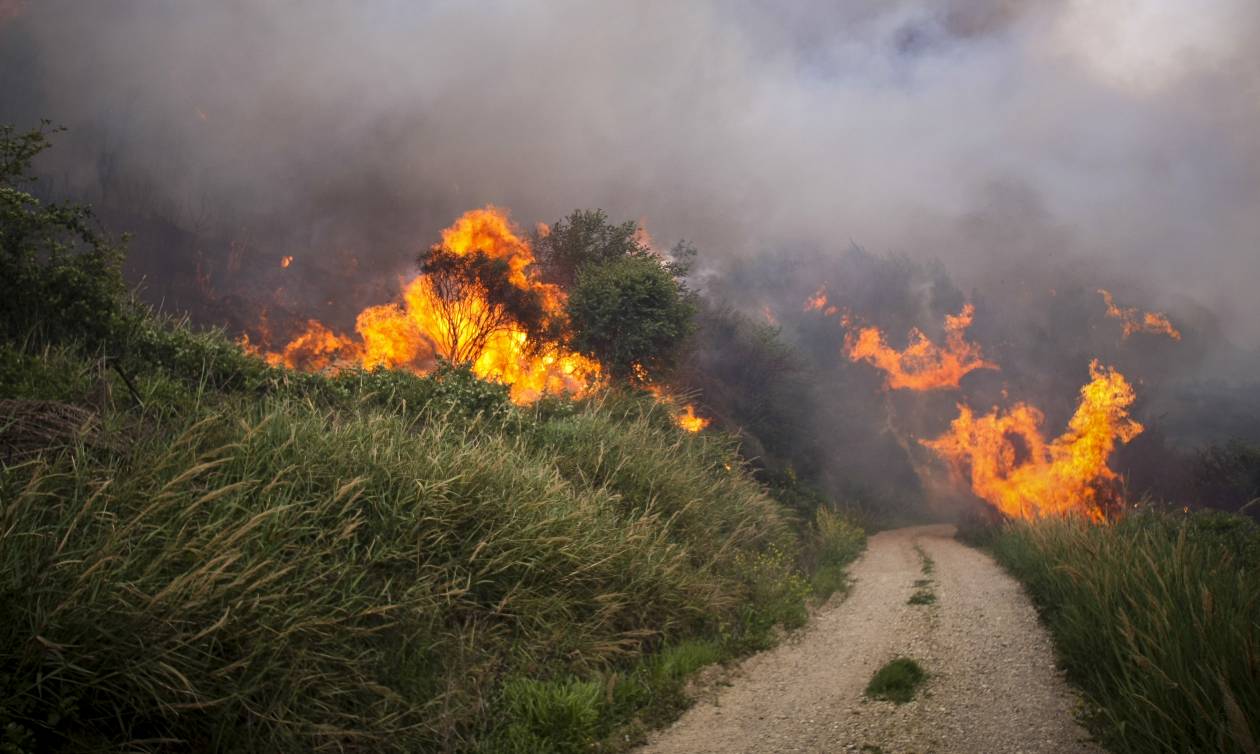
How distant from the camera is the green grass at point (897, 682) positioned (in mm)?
6535

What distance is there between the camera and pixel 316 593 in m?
5.12

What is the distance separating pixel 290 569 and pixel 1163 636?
6.86 meters

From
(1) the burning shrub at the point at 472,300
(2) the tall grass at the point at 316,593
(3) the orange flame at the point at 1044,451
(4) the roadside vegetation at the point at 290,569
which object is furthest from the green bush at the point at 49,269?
(3) the orange flame at the point at 1044,451

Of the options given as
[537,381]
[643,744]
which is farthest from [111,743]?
[537,381]

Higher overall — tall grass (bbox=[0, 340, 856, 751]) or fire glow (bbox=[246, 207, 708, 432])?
fire glow (bbox=[246, 207, 708, 432])

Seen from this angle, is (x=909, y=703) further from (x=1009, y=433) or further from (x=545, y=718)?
(x=1009, y=433)

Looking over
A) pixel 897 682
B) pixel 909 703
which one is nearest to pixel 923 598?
pixel 897 682

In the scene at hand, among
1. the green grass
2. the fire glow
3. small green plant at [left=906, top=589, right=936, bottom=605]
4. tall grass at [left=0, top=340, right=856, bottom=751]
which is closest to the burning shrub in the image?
the fire glow

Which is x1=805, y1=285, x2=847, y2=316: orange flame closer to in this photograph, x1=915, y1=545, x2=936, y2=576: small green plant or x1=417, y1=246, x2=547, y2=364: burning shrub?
x1=417, y1=246, x2=547, y2=364: burning shrub

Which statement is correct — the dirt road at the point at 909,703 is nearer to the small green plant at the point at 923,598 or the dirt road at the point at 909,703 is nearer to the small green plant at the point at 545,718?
the small green plant at the point at 923,598

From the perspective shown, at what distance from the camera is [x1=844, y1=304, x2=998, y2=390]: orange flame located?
4828 centimetres

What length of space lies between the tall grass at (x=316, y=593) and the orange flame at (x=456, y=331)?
65.4ft

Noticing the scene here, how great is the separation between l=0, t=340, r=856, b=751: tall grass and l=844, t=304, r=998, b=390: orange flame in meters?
43.7

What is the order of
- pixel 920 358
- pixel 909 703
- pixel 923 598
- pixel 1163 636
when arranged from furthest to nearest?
pixel 920 358, pixel 923 598, pixel 909 703, pixel 1163 636
